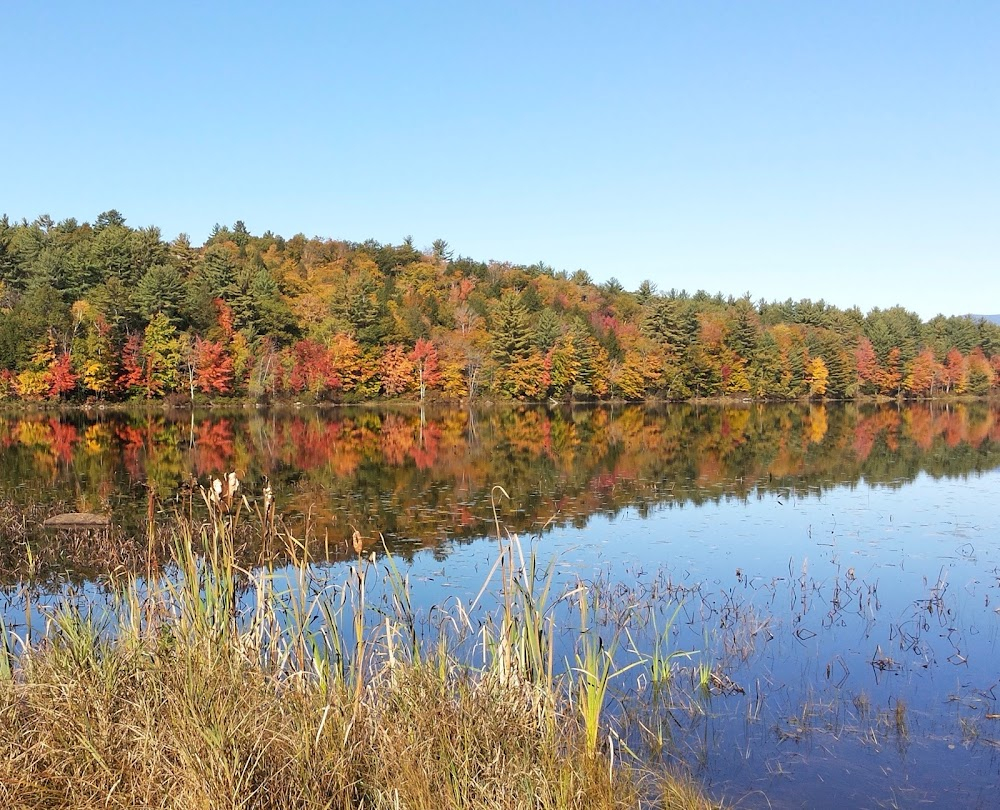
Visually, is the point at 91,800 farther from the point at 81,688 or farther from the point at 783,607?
the point at 783,607

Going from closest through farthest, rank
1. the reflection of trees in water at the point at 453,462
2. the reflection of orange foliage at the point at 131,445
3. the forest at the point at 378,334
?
the reflection of trees in water at the point at 453,462 → the reflection of orange foliage at the point at 131,445 → the forest at the point at 378,334

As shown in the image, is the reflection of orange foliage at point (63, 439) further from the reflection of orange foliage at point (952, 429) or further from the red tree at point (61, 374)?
the reflection of orange foliage at point (952, 429)

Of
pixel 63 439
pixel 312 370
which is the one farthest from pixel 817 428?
pixel 312 370

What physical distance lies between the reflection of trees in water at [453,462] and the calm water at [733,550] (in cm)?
15

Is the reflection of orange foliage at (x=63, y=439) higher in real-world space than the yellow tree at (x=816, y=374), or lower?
lower

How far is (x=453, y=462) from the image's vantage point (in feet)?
81.0

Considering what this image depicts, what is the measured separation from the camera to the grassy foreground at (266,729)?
371 cm

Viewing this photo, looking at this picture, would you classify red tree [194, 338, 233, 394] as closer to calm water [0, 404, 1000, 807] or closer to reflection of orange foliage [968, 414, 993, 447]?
calm water [0, 404, 1000, 807]

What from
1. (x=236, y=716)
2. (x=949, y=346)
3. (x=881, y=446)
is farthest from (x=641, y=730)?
(x=949, y=346)

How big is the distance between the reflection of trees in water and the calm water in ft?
0.48

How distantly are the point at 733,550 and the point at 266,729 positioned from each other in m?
10.1

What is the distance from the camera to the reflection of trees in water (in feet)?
54.7

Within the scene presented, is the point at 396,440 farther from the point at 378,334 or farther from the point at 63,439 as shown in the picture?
the point at 378,334

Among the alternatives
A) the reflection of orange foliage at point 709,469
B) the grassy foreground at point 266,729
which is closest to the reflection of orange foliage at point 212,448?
the reflection of orange foliage at point 709,469
